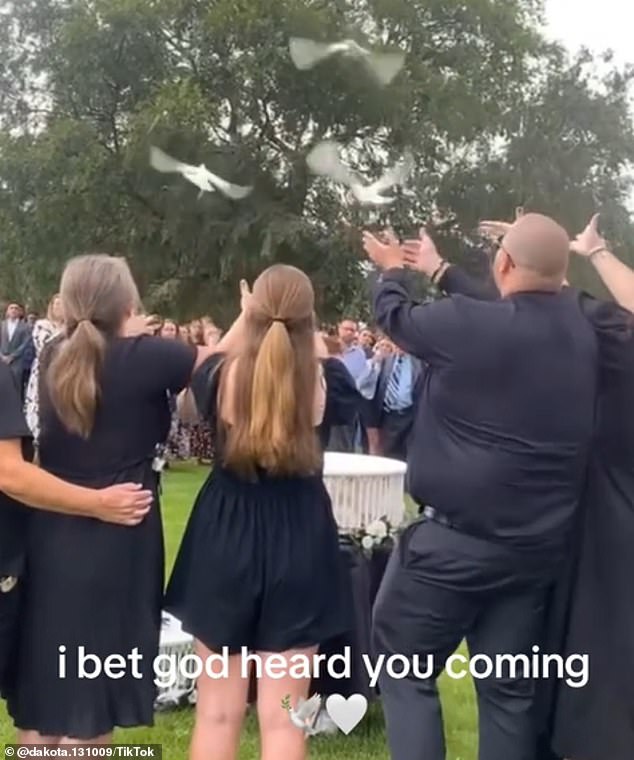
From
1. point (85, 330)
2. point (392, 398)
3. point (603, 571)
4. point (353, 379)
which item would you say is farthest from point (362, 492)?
point (392, 398)

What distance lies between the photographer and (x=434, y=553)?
10.5 ft

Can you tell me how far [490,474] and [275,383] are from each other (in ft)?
2.07

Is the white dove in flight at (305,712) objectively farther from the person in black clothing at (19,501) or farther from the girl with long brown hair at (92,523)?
the person in black clothing at (19,501)

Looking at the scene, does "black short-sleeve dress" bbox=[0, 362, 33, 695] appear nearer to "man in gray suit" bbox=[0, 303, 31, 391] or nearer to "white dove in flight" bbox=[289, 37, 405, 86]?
"man in gray suit" bbox=[0, 303, 31, 391]

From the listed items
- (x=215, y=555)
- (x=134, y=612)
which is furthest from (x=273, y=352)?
(x=134, y=612)

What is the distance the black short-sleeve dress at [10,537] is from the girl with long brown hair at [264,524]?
462mm

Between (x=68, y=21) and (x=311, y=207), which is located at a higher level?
(x=68, y=21)

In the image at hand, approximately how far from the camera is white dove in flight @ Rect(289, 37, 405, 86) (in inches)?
963

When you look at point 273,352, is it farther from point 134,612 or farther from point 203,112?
point 203,112

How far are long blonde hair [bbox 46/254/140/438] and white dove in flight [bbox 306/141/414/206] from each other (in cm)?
1953

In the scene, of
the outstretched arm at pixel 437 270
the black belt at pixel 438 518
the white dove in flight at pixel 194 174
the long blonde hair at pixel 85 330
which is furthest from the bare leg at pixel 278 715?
the white dove in flight at pixel 194 174

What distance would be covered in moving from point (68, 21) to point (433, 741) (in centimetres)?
2587

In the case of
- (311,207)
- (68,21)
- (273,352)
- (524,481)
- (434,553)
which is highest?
(68,21)

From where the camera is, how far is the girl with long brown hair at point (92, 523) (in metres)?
3.26
